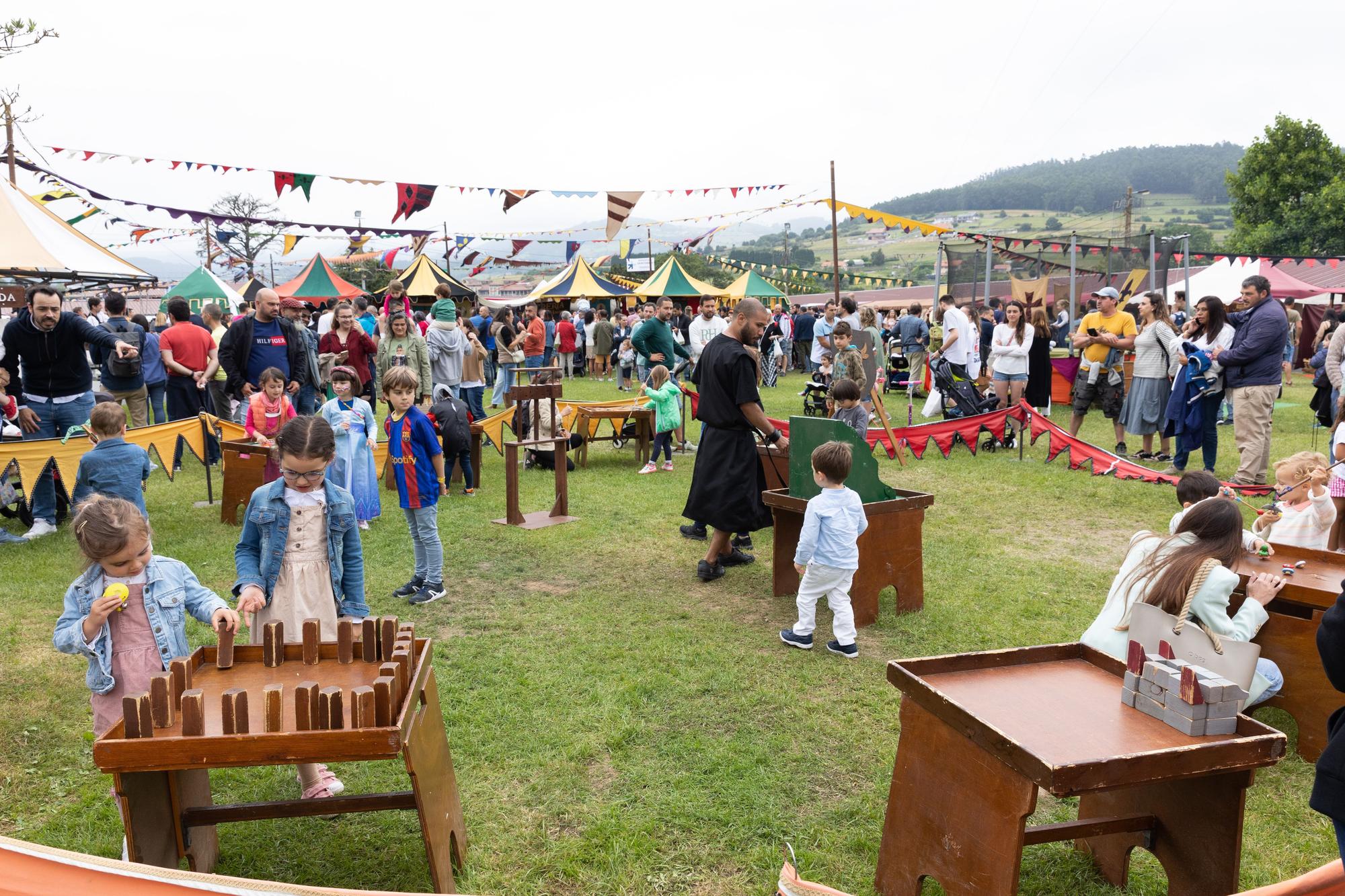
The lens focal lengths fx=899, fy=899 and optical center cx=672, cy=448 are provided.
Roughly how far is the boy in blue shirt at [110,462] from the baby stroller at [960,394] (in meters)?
9.52

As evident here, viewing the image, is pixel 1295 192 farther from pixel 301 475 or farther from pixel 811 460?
pixel 301 475

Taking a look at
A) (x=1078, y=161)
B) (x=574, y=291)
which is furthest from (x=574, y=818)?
(x=1078, y=161)

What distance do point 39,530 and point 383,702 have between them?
686cm

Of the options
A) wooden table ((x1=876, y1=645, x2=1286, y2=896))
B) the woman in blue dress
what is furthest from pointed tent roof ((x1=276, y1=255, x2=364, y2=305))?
wooden table ((x1=876, y1=645, x2=1286, y2=896))

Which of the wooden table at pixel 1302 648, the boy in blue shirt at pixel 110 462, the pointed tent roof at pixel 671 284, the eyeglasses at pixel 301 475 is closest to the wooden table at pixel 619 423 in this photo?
the boy in blue shirt at pixel 110 462

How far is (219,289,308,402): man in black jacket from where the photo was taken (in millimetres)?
8359

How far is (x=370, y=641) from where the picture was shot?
9.86 feet

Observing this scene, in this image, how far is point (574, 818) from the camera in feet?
11.5

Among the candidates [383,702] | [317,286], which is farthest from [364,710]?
[317,286]

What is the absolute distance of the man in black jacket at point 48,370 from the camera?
279 inches

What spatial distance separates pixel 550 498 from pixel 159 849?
6.46 metres

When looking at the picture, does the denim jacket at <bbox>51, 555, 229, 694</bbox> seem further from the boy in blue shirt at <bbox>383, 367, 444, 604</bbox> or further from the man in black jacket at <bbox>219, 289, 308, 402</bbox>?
the man in black jacket at <bbox>219, 289, 308, 402</bbox>

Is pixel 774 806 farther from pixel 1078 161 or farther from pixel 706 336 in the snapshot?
pixel 1078 161

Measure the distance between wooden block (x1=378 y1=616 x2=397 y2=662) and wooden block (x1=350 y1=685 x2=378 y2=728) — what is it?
43cm
